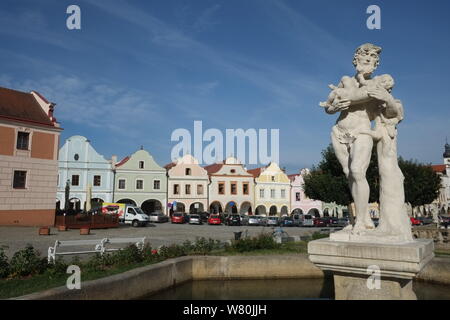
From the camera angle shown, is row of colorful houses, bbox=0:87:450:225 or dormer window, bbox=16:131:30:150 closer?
row of colorful houses, bbox=0:87:450:225

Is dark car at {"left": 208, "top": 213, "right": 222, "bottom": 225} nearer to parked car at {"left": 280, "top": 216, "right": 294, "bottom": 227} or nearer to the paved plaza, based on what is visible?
parked car at {"left": 280, "top": 216, "right": 294, "bottom": 227}

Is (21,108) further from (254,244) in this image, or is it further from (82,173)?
(254,244)

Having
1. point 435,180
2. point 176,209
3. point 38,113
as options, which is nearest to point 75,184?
point 176,209

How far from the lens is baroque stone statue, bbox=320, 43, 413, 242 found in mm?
4203

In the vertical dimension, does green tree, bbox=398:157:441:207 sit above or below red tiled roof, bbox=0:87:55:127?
below

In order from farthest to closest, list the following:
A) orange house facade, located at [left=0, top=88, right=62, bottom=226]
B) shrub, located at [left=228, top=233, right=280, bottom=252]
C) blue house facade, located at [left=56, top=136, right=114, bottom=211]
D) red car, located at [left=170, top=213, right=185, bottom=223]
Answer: blue house facade, located at [left=56, top=136, right=114, bottom=211] → red car, located at [left=170, top=213, right=185, bottom=223] → orange house facade, located at [left=0, top=88, right=62, bottom=226] → shrub, located at [left=228, top=233, right=280, bottom=252]

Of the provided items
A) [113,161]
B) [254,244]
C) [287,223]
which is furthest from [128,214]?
[254,244]

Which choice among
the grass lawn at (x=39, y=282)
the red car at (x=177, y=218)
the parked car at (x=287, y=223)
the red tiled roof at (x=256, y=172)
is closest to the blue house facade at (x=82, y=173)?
the red car at (x=177, y=218)

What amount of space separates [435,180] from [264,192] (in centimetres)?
2700

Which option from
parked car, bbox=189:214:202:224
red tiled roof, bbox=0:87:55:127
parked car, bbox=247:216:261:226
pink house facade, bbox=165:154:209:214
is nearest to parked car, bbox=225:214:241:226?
parked car, bbox=247:216:261:226

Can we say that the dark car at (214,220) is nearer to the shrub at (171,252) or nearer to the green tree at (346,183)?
the green tree at (346,183)

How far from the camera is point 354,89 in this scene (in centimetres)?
429

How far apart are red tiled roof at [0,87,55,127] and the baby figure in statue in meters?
25.7
